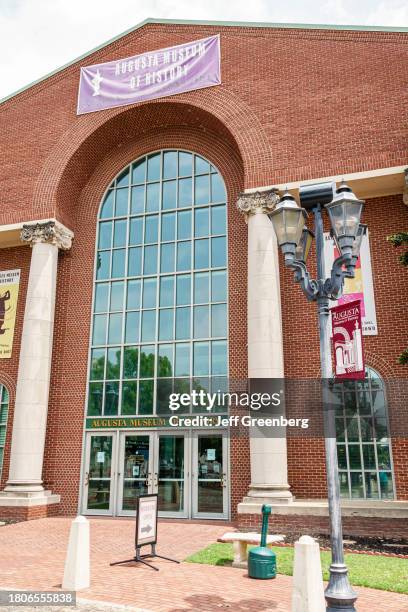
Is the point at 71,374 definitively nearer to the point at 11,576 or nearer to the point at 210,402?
the point at 210,402

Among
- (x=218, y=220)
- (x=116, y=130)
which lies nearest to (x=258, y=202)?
(x=218, y=220)

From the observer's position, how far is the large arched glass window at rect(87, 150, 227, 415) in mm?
15992

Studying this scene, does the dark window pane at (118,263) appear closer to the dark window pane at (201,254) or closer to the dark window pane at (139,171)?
the dark window pane at (201,254)

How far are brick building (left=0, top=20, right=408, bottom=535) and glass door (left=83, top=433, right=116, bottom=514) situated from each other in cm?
6

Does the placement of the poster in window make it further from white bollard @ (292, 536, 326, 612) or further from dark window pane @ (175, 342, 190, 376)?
white bollard @ (292, 536, 326, 612)

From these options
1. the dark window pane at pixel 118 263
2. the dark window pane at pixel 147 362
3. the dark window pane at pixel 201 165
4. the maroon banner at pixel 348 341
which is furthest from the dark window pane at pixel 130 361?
the maroon banner at pixel 348 341

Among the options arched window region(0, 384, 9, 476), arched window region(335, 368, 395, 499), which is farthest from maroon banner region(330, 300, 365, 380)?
arched window region(0, 384, 9, 476)

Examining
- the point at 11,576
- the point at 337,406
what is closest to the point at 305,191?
the point at 11,576

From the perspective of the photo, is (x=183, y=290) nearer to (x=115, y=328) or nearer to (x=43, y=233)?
(x=115, y=328)

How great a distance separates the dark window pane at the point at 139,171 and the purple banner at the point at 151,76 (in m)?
2.08

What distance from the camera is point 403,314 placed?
46.2ft

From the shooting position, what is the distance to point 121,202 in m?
18.7

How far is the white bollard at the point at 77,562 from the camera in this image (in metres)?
7.29

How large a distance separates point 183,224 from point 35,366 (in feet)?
21.8
